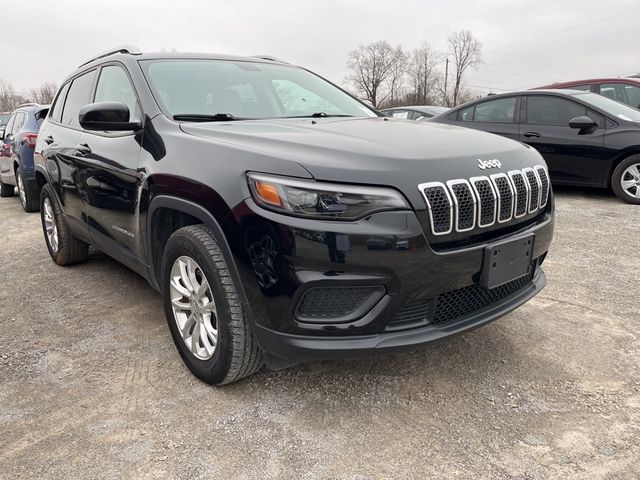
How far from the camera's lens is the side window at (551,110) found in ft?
21.3

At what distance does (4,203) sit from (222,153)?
26.4ft

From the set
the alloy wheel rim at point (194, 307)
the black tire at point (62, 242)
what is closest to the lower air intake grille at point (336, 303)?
the alloy wheel rim at point (194, 307)

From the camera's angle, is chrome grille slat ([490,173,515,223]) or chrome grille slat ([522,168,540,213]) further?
chrome grille slat ([522,168,540,213])

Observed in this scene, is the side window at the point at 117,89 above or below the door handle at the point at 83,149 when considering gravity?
above

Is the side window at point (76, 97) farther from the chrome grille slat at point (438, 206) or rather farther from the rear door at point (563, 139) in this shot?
the rear door at point (563, 139)

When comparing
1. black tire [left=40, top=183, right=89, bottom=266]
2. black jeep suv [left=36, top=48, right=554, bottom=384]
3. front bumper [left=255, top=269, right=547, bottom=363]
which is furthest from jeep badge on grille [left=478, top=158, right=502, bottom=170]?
black tire [left=40, top=183, right=89, bottom=266]

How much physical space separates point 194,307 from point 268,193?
803mm

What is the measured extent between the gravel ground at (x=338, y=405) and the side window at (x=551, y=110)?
3.95 m

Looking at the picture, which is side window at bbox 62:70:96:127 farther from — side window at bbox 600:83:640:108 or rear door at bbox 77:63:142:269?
side window at bbox 600:83:640:108

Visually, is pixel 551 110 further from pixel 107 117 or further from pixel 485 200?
pixel 107 117

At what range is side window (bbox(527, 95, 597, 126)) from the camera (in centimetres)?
648

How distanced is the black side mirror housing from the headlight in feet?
17.5

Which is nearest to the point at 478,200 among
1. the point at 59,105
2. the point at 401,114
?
A: the point at 59,105

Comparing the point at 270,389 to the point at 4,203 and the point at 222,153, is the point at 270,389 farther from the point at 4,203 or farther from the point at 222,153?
the point at 4,203
